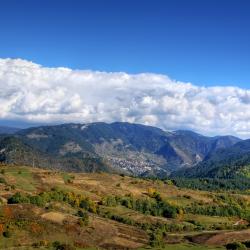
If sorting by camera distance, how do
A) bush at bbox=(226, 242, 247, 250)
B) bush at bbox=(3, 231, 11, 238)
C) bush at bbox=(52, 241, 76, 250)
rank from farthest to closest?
bush at bbox=(226, 242, 247, 250), bush at bbox=(3, 231, 11, 238), bush at bbox=(52, 241, 76, 250)

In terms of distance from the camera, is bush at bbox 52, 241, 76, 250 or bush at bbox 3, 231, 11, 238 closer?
bush at bbox 52, 241, 76, 250

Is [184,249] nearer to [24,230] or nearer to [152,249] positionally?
[152,249]

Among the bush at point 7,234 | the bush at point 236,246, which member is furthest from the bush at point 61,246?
the bush at point 236,246

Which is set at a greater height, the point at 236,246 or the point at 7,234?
the point at 7,234

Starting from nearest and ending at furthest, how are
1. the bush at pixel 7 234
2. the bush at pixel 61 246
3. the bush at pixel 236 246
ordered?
the bush at pixel 61 246
the bush at pixel 7 234
the bush at pixel 236 246

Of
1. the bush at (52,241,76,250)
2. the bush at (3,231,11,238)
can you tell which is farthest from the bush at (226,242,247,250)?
the bush at (3,231,11,238)

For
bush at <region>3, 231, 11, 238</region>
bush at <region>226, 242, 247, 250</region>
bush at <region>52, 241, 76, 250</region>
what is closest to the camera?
bush at <region>52, 241, 76, 250</region>

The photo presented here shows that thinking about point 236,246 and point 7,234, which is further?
point 236,246

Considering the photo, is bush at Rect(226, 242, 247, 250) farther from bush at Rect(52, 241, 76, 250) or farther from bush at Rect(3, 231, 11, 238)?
bush at Rect(3, 231, 11, 238)

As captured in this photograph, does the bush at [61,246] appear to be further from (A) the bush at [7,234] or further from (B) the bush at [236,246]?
(B) the bush at [236,246]

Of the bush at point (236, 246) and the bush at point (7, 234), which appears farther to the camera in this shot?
the bush at point (236, 246)

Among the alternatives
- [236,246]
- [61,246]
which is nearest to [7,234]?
[61,246]

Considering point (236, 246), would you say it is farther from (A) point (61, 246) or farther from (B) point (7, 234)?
(B) point (7, 234)

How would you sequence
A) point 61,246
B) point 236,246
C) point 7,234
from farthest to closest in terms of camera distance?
point 236,246 < point 7,234 < point 61,246
